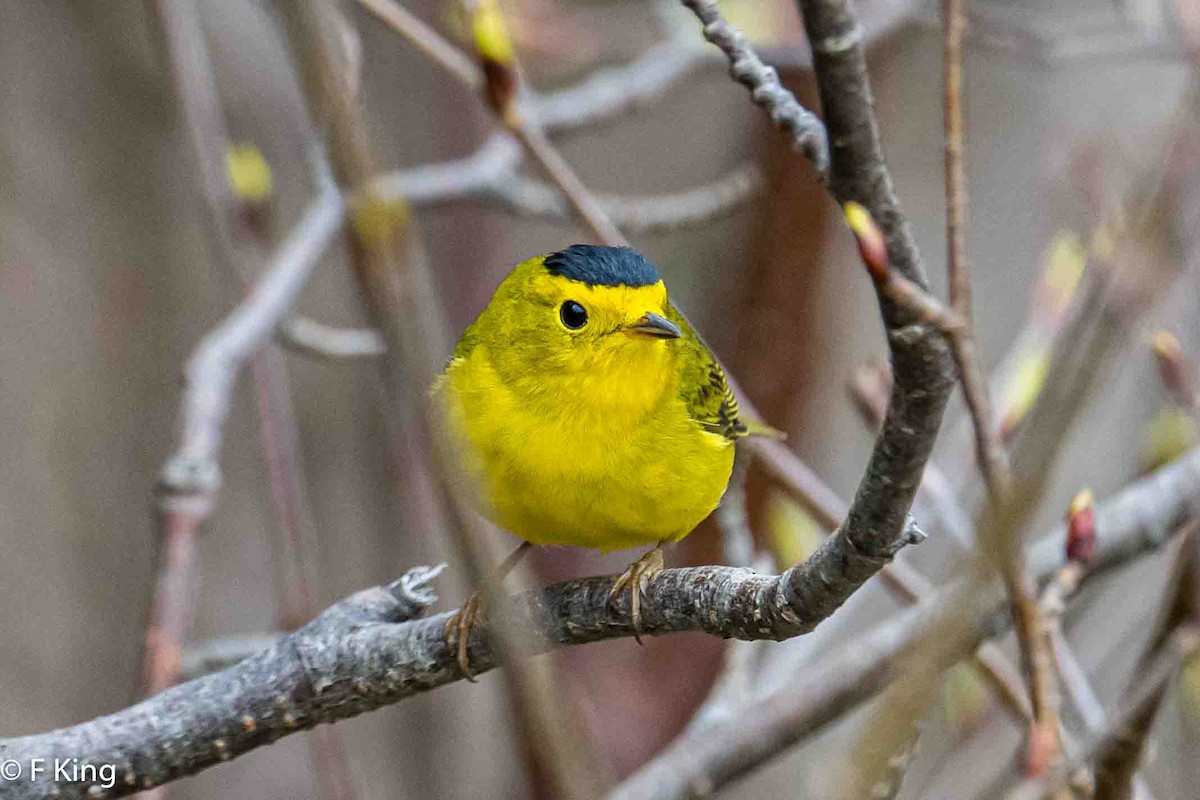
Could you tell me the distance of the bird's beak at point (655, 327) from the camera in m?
2.24

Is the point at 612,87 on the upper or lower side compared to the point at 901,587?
upper

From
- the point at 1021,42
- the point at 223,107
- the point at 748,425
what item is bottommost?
the point at 748,425

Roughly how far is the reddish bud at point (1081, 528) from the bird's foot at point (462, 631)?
3.02 feet

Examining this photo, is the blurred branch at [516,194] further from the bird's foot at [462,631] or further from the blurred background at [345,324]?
the bird's foot at [462,631]

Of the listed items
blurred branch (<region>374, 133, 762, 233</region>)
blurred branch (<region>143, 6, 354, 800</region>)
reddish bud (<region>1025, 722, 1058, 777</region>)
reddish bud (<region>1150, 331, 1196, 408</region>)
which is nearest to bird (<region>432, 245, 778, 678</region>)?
blurred branch (<region>143, 6, 354, 800</region>)

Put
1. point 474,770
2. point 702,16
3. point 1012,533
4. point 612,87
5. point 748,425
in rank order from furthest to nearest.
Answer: point 474,770 → point 612,87 → point 748,425 → point 702,16 → point 1012,533

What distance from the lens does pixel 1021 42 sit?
4582 mm

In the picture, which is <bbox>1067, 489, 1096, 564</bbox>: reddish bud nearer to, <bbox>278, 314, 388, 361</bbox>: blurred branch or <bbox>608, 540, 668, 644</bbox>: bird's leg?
<bbox>608, 540, 668, 644</bbox>: bird's leg

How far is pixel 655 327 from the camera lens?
2258 millimetres

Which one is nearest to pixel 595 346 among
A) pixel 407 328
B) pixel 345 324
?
pixel 407 328

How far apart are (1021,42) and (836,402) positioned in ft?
4.95

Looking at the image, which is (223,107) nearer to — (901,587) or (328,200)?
(328,200)

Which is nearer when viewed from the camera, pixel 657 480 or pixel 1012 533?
pixel 1012 533

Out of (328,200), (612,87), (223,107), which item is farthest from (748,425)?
(223,107)
